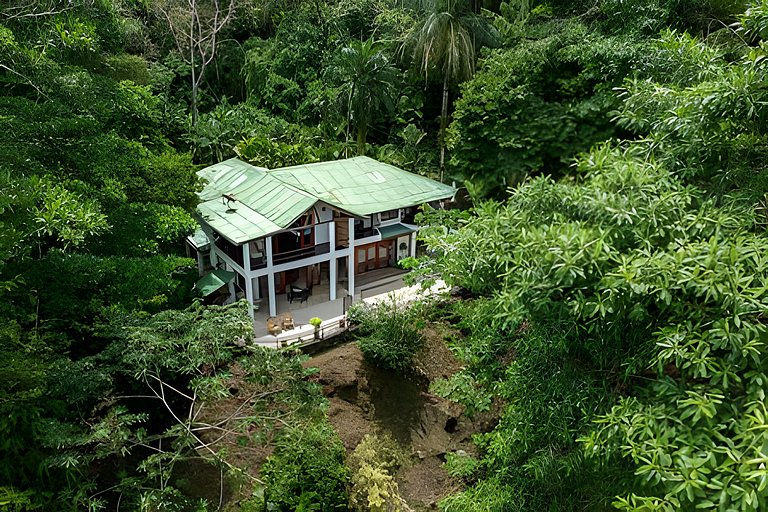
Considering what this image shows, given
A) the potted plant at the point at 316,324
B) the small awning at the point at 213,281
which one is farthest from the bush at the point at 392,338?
the small awning at the point at 213,281

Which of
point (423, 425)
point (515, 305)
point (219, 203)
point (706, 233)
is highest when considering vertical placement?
point (706, 233)

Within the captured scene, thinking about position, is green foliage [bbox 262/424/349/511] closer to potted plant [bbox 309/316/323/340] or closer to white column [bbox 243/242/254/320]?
potted plant [bbox 309/316/323/340]

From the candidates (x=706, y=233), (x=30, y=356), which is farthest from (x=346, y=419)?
(x=706, y=233)

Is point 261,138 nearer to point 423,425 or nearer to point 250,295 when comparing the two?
point 250,295

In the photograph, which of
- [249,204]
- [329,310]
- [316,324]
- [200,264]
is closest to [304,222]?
[249,204]

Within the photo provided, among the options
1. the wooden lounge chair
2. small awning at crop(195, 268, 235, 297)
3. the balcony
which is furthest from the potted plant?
small awning at crop(195, 268, 235, 297)

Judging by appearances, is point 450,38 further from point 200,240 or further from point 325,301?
point 200,240
